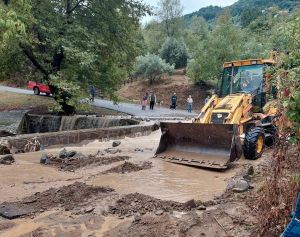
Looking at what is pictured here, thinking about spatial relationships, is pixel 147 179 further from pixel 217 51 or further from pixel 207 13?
pixel 207 13

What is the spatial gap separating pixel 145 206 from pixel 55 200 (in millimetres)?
1791

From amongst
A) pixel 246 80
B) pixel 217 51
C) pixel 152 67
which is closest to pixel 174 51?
pixel 152 67

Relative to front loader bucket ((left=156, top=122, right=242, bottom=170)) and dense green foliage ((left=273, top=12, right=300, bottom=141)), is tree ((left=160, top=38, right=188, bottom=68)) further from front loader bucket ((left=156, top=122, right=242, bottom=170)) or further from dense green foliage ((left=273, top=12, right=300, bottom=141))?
dense green foliage ((left=273, top=12, right=300, bottom=141))

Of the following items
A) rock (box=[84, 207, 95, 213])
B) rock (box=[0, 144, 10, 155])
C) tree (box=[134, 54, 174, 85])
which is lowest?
rock (box=[0, 144, 10, 155])

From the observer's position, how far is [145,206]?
7586 mm

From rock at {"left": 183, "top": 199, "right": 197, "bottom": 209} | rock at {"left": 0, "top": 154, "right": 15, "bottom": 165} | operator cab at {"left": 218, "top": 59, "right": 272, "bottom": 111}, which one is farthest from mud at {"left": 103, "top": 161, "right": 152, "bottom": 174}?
operator cab at {"left": 218, "top": 59, "right": 272, "bottom": 111}

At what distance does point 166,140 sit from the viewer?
41.9 ft

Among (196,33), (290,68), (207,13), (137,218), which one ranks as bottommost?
(137,218)

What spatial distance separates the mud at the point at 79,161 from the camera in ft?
38.4

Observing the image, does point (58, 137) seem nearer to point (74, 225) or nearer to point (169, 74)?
point (74, 225)

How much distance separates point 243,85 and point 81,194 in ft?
24.1

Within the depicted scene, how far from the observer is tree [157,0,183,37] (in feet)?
207

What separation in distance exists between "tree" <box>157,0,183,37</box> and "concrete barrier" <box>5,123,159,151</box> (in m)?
44.7

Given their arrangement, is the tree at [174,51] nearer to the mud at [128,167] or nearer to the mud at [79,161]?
the mud at [79,161]
